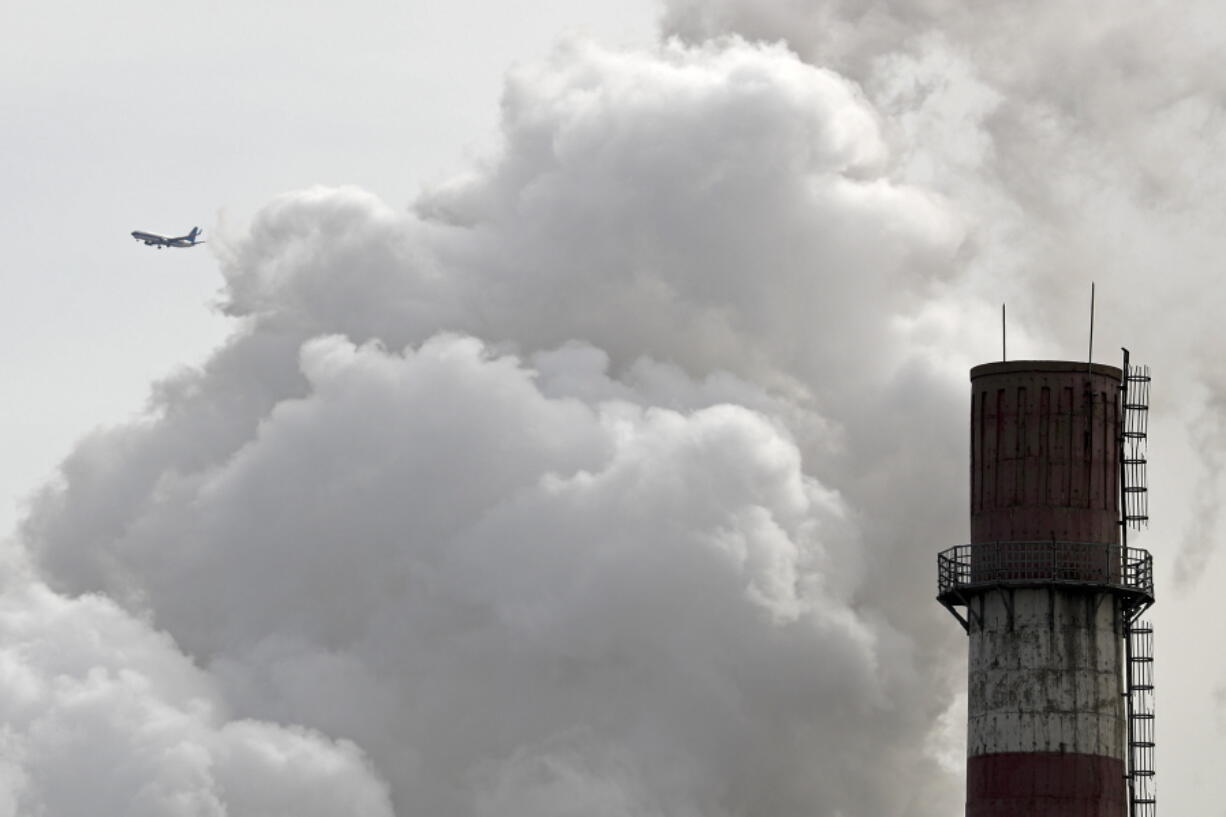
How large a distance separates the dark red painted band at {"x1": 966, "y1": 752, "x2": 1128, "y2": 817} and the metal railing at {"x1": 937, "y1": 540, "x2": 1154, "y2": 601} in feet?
22.4

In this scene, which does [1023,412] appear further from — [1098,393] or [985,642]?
[985,642]

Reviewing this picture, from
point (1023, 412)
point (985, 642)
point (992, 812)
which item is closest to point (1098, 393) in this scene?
point (1023, 412)

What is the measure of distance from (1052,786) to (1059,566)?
8663 millimetres

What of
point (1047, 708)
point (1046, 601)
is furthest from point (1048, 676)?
point (1046, 601)

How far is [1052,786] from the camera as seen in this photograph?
322ft

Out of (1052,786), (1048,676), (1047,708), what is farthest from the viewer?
(1048,676)

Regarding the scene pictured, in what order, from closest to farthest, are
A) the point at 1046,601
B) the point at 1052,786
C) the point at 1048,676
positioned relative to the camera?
the point at 1052,786
the point at 1048,676
the point at 1046,601

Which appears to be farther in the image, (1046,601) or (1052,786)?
(1046,601)

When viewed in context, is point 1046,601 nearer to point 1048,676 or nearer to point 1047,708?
point 1048,676

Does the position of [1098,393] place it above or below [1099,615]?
above

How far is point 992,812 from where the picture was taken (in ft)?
324

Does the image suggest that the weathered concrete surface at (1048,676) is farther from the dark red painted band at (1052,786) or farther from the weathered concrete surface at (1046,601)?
the dark red painted band at (1052,786)

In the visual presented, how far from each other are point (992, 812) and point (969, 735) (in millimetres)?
3620

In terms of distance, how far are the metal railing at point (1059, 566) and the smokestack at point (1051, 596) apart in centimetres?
6
